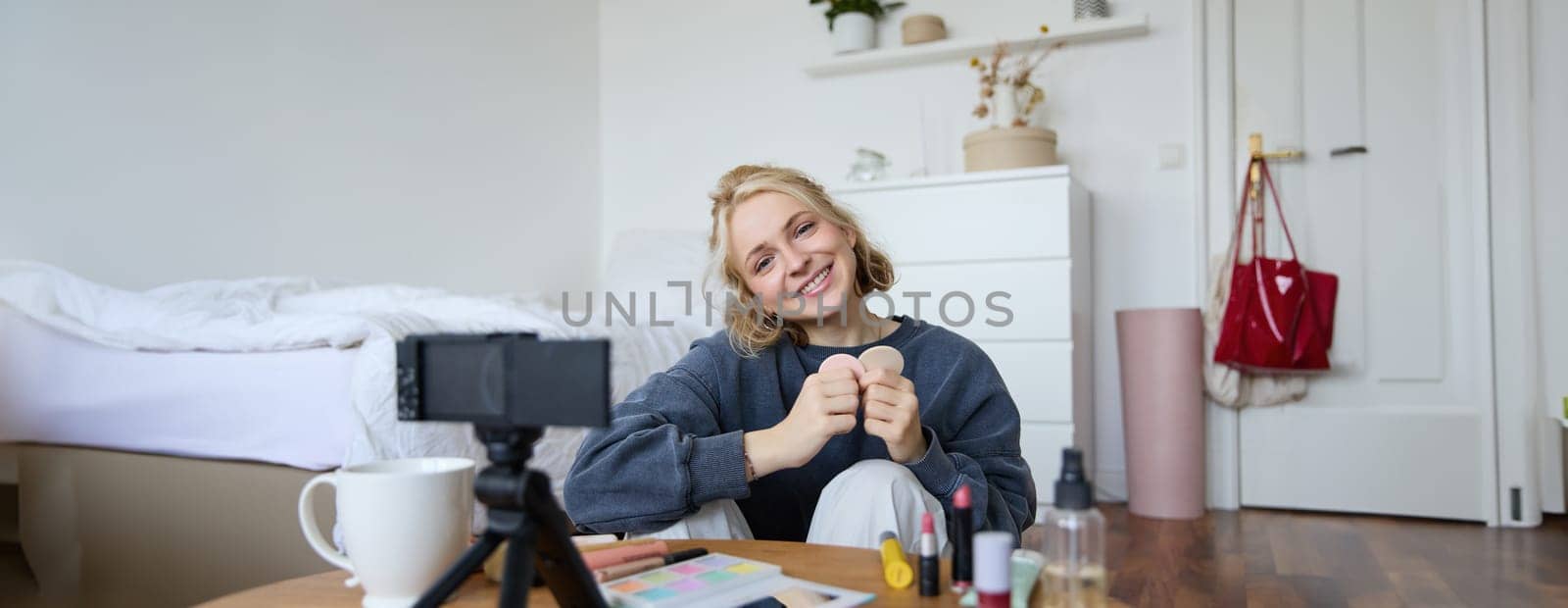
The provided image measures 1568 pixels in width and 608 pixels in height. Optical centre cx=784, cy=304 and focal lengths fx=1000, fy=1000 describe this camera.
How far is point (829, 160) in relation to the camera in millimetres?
3750

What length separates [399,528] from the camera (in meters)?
0.65

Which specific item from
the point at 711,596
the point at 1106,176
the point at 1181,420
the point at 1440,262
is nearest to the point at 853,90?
the point at 1106,176

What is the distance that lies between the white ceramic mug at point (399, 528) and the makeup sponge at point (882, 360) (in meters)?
0.44

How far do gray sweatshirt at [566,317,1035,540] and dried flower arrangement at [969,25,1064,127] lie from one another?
2065 millimetres

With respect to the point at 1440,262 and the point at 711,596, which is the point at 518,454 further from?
the point at 1440,262

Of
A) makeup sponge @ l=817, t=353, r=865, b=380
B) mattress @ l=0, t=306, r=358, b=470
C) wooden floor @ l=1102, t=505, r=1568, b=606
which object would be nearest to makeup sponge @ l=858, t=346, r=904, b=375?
makeup sponge @ l=817, t=353, r=865, b=380

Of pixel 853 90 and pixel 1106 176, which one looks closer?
pixel 1106 176

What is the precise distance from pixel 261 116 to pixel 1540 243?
3.57m

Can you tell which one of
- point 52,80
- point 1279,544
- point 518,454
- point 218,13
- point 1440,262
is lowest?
point 1279,544

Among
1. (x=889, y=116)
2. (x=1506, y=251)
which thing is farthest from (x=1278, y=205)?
(x=889, y=116)

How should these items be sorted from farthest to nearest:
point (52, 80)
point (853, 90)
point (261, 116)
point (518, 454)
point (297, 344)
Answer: point (853, 90) < point (261, 116) < point (52, 80) < point (297, 344) < point (518, 454)

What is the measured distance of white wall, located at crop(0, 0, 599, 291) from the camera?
7.29 feet

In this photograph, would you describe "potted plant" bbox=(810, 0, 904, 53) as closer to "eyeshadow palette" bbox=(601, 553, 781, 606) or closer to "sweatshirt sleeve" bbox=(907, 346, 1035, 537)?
"sweatshirt sleeve" bbox=(907, 346, 1035, 537)

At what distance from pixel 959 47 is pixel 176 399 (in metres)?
2.59
